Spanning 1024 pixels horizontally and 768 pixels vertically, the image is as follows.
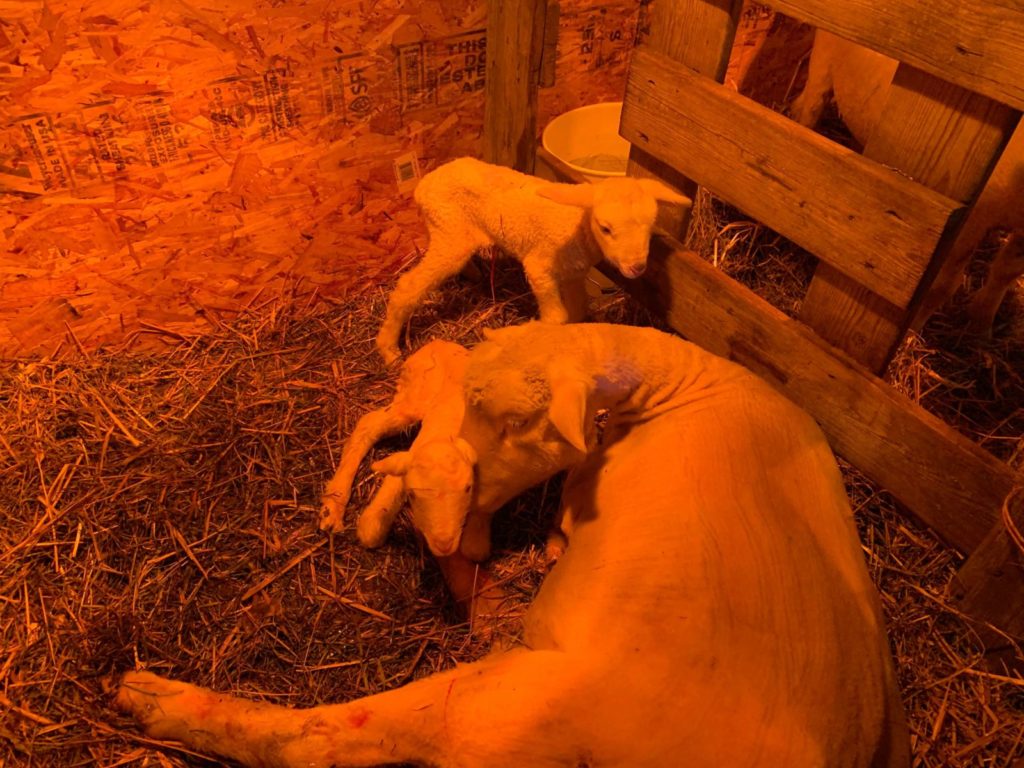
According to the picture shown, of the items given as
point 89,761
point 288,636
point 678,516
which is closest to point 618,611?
point 678,516

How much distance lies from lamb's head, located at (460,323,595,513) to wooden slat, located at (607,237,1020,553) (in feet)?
3.26

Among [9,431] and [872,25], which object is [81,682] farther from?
[872,25]

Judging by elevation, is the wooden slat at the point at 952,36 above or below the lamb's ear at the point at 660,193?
above

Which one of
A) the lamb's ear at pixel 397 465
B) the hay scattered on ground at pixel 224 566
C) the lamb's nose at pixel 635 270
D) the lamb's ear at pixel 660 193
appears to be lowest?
Answer: the hay scattered on ground at pixel 224 566

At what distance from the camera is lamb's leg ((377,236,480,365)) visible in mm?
3523

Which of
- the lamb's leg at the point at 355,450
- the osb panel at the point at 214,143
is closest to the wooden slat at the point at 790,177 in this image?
the osb panel at the point at 214,143

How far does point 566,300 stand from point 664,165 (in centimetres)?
75

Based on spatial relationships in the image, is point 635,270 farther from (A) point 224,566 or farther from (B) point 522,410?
(A) point 224,566

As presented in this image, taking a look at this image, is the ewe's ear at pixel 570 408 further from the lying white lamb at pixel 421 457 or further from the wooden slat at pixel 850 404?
the wooden slat at pixel 850 404

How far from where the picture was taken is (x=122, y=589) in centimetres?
279

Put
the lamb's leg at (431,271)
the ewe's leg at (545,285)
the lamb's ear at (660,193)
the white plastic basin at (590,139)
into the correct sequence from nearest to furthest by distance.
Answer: the lamb's ear at (660,193)
the ewe's leg at (545,285)
the lamb's leg at (431,271)
the white plastic basin at (590,139)

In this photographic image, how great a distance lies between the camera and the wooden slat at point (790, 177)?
8.09 feet

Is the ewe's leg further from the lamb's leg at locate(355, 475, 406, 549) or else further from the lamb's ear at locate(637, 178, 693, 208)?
the lamb's leg at locate(355, 475, 406, 549)

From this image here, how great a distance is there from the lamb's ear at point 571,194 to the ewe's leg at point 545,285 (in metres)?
0.29
